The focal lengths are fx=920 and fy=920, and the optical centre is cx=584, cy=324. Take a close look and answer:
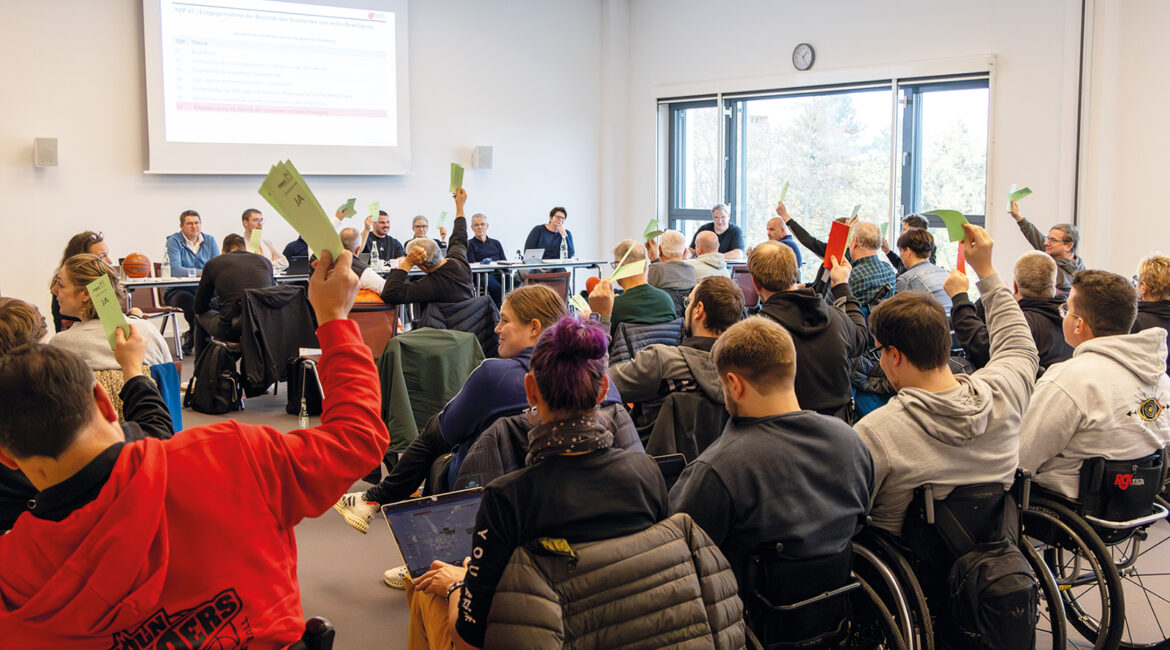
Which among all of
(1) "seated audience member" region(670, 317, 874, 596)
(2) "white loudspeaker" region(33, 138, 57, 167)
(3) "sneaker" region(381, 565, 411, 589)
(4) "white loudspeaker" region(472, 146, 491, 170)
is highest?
(4) "white loudspeaker" region(472, 146, 491, 170)

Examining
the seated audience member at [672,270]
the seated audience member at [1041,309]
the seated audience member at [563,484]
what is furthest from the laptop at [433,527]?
the seated audience member at [672,270]

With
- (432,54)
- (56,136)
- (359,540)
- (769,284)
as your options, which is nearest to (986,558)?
(769,284)

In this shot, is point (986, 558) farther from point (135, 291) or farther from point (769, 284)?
point (135, 291)

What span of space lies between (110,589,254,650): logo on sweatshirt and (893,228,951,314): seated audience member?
387cm

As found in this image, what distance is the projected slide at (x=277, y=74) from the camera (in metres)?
8.49

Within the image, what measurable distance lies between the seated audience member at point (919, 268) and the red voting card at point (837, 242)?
39.0 inches

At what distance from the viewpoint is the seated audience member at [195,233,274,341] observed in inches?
235

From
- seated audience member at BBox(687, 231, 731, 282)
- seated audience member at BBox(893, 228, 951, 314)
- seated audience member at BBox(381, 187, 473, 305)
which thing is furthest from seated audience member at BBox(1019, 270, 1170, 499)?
seated audience member at BBox(687, 231, 731, 282)

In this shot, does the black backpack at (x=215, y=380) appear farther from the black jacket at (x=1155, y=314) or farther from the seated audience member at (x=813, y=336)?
the black jacket at (x=1155, y=314)

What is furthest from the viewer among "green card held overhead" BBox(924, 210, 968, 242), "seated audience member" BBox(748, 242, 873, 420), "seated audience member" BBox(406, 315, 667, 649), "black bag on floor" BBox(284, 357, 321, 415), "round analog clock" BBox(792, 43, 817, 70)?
"round analog clock" BBox(792, 43, 817, 70)

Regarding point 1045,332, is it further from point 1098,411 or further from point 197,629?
point 197,629

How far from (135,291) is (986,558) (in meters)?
7.43

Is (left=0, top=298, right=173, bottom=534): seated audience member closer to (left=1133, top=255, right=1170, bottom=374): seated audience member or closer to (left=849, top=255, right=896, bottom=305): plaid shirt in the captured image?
(left=849, top=255, right=896, bottom=305): plaid shirt

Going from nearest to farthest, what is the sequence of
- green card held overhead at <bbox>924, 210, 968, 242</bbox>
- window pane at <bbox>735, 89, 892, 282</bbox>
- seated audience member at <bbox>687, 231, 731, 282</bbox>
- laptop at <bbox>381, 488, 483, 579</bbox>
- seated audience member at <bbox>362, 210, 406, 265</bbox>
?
laptop at <bbox>381, 488, 483, 579</bbox> < green card held overhead at <bbox>924, 210, 968, 242</bbox> < seated audience member at <bbox>687, 231, 731, 282</bbox> < seated audience member at <bbox>362, 210, 406, 265</bbox> < window pane at <bbox>735, 89, 892, 282</bbox>
